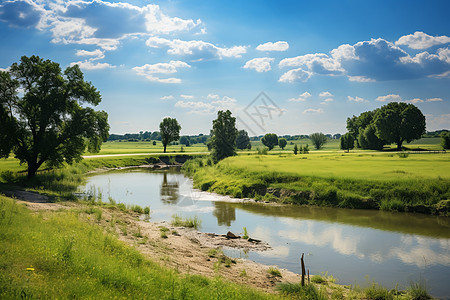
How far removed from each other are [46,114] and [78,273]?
29.4 m

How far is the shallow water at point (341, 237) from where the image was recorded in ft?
48.2

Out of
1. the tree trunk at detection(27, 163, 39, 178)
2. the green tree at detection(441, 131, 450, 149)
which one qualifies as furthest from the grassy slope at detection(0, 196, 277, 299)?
the green tree at detection(441, 131, 450, 149)

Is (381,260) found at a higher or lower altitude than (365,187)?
lower

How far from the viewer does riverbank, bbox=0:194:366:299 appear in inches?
297

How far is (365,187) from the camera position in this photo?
29719 mm

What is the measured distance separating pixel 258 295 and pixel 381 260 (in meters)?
9.24

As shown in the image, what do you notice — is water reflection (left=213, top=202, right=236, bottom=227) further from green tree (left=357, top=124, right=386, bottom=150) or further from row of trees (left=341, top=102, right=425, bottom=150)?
green tree (left=357, top=124, right=386, bottom=150)

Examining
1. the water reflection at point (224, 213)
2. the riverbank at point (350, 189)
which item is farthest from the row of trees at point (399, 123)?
the water reflection at point (224, 213)

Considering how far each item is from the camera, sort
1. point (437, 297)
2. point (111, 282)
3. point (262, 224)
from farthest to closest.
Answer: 1. point (262, 224)
2. point (437, 297)
3. point (111, 282)

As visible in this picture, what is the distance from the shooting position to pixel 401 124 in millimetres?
91438

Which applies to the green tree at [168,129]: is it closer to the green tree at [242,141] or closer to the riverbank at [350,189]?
the green tree at [242,141]

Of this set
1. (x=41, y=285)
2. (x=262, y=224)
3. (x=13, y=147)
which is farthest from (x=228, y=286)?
(x=13, y=147)

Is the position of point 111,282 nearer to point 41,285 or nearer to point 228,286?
point 41,285

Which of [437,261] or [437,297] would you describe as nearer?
[437,297]
